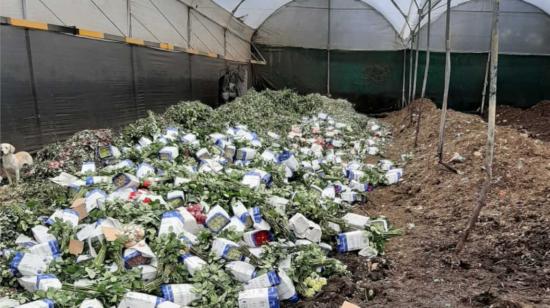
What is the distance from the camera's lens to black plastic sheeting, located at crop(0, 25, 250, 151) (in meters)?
5.36

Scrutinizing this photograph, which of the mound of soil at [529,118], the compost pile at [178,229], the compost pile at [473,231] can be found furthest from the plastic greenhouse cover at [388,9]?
the compost pile at [178,229]

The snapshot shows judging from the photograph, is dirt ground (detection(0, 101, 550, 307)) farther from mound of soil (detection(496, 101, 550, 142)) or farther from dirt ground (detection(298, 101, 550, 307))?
mound of soil (detection(496, 101, 550, 142))

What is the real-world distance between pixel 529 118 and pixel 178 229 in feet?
42.4

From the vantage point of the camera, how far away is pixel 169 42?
1048 cm

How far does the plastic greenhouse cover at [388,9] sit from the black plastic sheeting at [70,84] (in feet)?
16.7

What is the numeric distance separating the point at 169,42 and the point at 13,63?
17.9ft

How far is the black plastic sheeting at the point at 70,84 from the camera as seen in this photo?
536 cm

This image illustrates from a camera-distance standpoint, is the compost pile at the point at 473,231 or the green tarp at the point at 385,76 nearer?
the compost pile at the point at 473,231

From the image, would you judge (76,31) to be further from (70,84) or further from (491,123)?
(491,123)

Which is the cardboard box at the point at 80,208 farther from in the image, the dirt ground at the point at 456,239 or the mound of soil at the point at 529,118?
the mound of soil at the point at 529,118

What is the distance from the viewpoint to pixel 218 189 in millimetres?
3979

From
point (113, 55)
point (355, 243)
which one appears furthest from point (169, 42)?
point (355, 243)

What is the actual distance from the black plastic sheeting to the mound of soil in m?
9.28

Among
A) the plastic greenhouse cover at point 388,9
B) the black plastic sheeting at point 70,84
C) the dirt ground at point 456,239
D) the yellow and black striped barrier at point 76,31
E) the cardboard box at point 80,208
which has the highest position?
the plastic greenhouse cover at point 388,9
